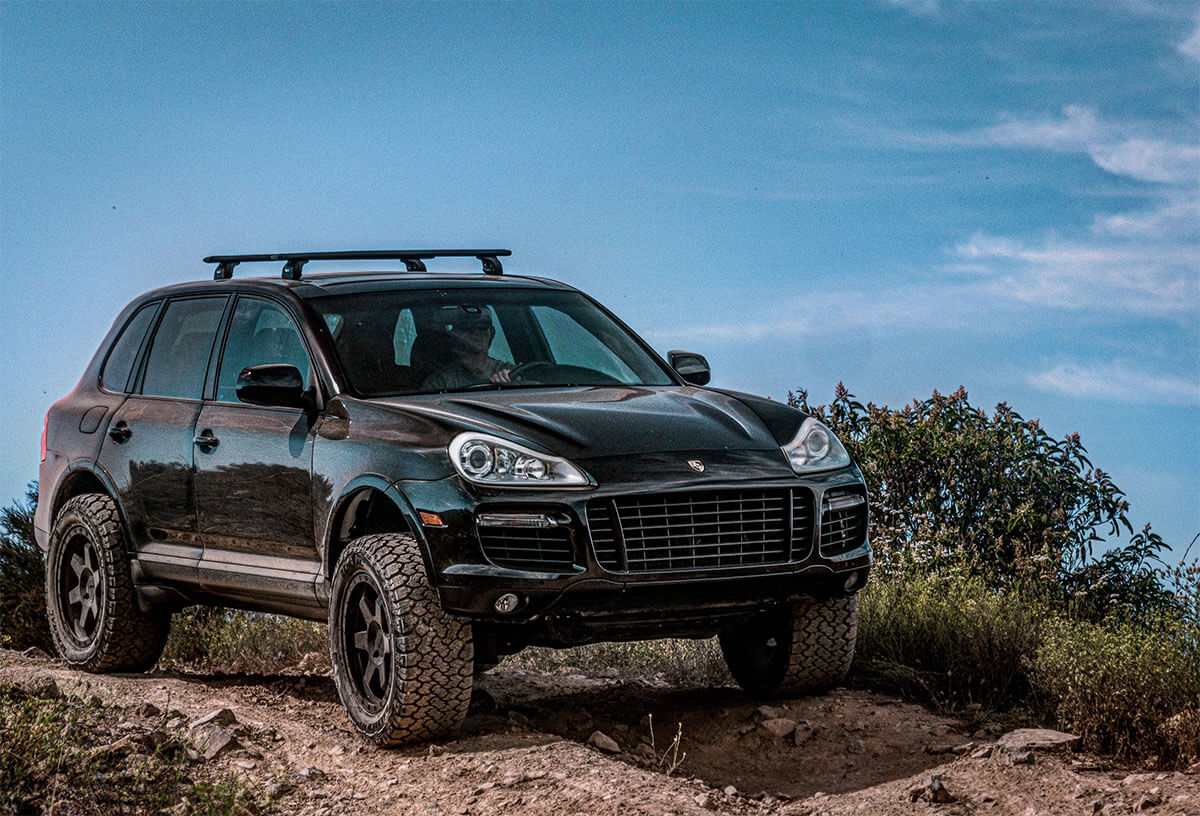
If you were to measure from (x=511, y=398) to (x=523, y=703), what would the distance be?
202 centimetres

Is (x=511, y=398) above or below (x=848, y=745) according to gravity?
above

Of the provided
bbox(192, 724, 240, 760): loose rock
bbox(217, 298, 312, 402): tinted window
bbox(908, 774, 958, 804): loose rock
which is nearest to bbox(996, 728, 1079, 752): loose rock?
bbox(908, 774, 958, 804): loose rock

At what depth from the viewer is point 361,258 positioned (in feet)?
28.8

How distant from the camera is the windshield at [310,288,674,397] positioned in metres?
7.38

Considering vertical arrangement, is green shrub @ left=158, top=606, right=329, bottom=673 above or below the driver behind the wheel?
below

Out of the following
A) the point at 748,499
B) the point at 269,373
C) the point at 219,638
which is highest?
the point at 269,373

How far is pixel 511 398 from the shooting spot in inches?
277

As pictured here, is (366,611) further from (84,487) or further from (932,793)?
(84,487)

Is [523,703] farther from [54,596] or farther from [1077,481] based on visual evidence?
[1077,481]

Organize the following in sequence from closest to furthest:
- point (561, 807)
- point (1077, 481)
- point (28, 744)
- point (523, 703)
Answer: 1. point (561, 807)
2. point (28, 744)
3. point (523, 703)
4. point (1077, 481)

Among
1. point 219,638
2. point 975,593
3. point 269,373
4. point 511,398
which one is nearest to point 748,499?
point 511,398

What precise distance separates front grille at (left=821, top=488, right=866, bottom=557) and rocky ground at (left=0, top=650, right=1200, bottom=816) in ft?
3.38

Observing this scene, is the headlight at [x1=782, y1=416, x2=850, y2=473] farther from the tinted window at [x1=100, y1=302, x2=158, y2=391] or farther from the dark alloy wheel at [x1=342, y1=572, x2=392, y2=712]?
the tinted window at [x1=100, y1=302, x2=158, y2=391]

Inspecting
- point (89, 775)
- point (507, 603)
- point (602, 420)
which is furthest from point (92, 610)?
point (602, 420)
